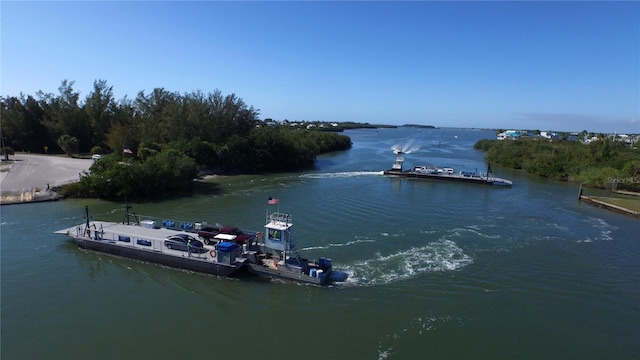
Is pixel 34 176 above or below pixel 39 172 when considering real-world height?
below

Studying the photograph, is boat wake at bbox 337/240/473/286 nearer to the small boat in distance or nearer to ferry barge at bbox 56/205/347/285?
ferry barge at bbox 56/205/347/285

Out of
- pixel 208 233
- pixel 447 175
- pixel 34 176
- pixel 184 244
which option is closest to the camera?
pixel 184 244

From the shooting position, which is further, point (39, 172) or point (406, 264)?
point (39, 172)

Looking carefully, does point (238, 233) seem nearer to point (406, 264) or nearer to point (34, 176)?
point (406, 264)

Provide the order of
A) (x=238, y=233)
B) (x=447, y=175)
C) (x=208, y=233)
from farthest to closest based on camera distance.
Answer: (x=447, y=175) < (x=238, y=233) < (x=208, y=233)

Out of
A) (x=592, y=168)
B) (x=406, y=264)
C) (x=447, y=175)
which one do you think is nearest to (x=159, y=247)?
(x=406, y=264)

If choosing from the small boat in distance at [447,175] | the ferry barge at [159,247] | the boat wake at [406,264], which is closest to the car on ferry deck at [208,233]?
the ferry barge at [159,247]

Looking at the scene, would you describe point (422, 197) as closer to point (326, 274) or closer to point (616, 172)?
point (326, 274)
